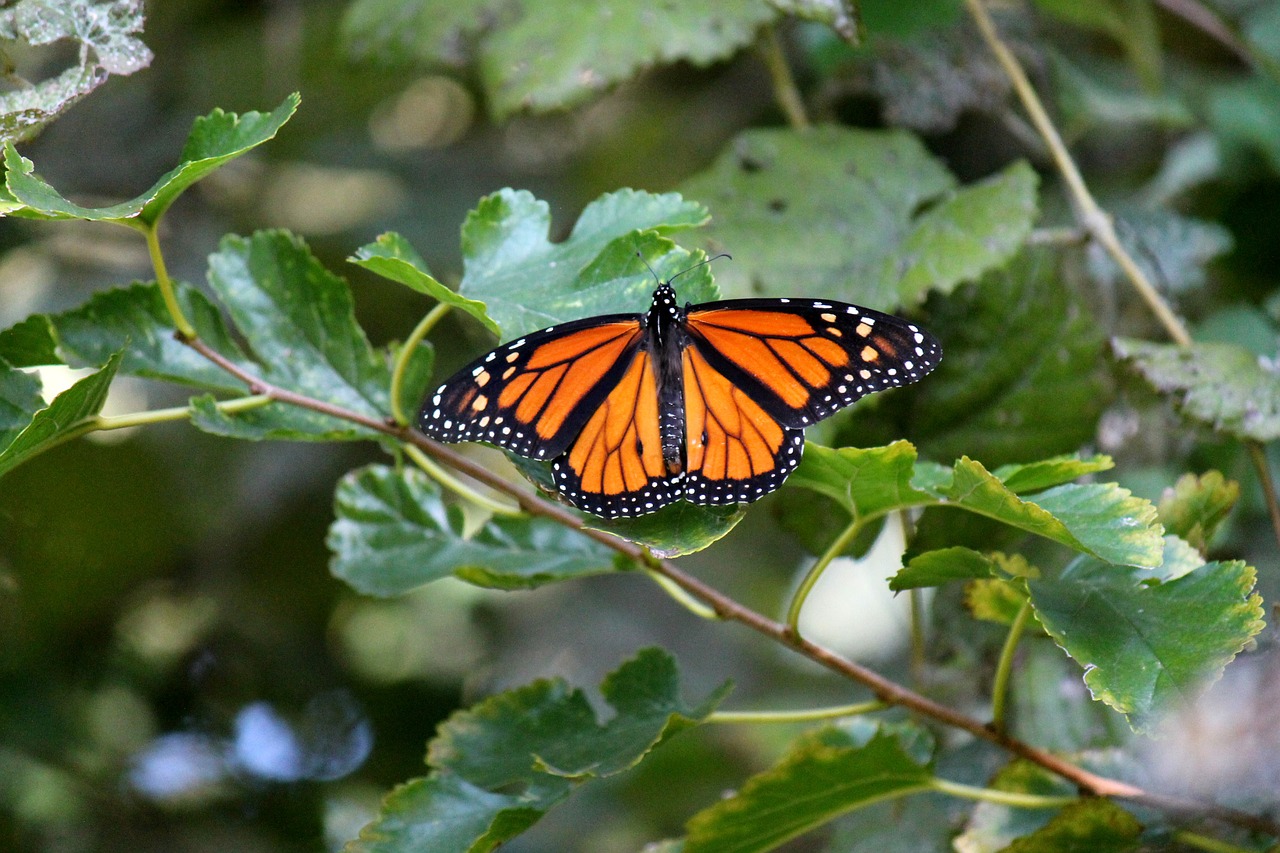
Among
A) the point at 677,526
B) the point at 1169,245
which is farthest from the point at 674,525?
the point at 1169,245

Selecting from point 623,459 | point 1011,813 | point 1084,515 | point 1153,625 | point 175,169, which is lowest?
point 1011,813

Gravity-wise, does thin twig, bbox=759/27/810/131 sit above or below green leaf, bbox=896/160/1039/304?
above

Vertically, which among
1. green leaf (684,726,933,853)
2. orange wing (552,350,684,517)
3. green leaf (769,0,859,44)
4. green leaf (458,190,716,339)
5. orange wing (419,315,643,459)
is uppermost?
green leaf (769,0,859,44)

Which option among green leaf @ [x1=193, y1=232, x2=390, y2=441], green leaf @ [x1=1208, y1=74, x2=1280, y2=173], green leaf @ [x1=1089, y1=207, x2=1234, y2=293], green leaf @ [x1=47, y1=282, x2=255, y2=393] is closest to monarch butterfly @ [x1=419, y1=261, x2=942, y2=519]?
green leaf @ [x1=193, y1=232, x2=390, y2=441]

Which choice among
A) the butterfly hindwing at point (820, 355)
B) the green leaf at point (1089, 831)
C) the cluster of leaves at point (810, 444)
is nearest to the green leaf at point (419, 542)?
the cluster of leaves at point (810, 444)

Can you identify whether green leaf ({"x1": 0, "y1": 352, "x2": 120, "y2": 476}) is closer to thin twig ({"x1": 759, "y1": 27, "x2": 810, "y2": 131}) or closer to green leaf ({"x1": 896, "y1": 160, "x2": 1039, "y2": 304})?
green leaf ({"x1": 896, "y1": 160, "x2": 1039, "y2": 304})

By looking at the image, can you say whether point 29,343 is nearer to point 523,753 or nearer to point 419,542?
point 419,542
